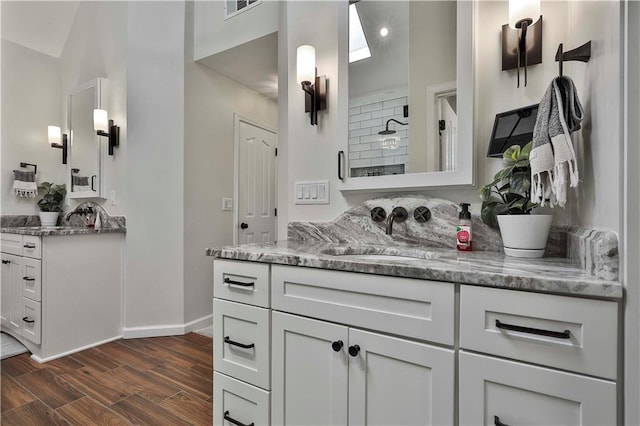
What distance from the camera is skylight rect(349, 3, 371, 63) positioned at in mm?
1597

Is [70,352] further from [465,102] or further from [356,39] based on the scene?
[465,102]

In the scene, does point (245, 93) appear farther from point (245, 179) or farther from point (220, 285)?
point (220, 285)

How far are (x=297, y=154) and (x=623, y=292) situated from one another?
1483 mm

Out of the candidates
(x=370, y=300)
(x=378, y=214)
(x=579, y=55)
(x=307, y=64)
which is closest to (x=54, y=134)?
(x=307, y=64)

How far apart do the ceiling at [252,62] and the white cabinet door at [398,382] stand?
2.28m

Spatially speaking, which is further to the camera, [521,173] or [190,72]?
[190,72]

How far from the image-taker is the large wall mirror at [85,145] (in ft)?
8.73

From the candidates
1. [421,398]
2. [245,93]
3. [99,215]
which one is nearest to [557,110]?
[421,398]

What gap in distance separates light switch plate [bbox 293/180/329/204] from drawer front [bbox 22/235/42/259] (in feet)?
6.06

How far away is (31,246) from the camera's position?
86.4 inches

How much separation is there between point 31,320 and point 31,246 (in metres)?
0.52

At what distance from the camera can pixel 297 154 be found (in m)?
1.81

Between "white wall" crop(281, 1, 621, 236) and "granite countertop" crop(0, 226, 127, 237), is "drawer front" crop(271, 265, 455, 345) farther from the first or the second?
"granite countertop" crop(0, 226, 127, 237)

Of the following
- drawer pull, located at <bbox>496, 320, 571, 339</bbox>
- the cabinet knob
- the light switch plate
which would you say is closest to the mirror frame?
the light switch plate
